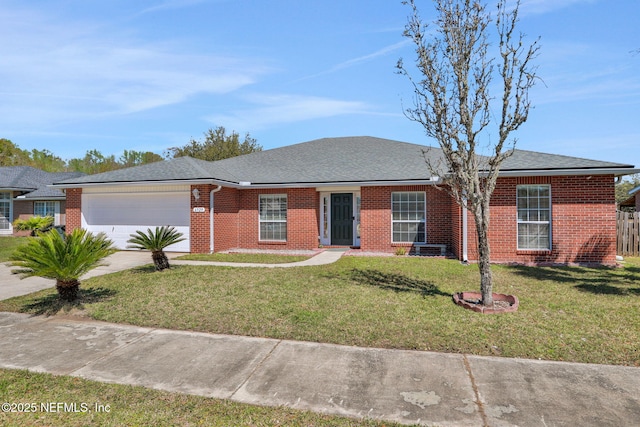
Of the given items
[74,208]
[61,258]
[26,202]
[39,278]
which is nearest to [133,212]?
[74,208]

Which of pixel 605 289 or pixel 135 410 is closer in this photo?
pixel 135 410

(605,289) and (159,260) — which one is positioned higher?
(159,260)

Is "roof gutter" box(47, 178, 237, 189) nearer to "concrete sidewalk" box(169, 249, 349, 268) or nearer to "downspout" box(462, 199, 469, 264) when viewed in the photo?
"concrete sidewalk" box(169, 249, 349, 268)

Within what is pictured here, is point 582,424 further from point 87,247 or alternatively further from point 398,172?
point 398,172

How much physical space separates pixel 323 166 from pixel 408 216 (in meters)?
4.62

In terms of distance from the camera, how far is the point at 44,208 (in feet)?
77.9

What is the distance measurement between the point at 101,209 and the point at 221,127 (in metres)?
24.7

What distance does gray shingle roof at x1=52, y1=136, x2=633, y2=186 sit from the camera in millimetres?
12956

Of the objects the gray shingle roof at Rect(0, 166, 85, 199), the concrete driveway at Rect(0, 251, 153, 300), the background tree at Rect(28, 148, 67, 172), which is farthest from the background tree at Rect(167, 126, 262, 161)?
the background tree at Rect(28, 148, 67, 172)

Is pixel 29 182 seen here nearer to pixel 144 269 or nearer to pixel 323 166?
pixel 144 269

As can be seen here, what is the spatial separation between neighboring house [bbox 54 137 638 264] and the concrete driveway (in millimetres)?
1940

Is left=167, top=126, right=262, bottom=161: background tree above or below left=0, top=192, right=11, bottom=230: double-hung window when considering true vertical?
above

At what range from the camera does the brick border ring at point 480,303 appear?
6.13 meters

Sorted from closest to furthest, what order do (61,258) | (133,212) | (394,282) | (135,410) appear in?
(135,410)
(61,258)
(394,282)
(133,212)
